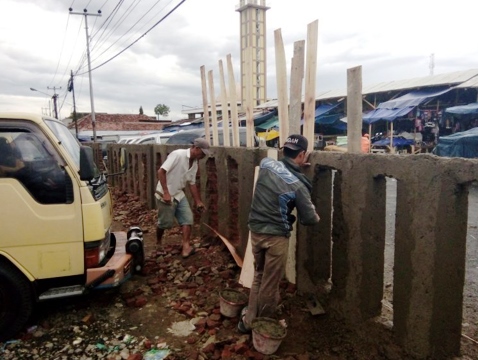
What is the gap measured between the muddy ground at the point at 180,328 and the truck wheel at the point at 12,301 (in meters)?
0.14

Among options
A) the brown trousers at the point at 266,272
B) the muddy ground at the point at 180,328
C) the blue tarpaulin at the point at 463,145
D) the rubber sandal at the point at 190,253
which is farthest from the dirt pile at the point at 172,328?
the blue tarpaulin at the point at 463,145

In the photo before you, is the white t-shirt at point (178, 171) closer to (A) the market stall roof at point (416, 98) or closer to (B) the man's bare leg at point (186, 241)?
(B) the man's bare leg at point (186, 241)

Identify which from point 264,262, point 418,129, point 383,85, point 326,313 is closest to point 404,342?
point 326,313

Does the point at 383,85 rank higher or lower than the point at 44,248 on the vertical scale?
higher

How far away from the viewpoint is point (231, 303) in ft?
11.7

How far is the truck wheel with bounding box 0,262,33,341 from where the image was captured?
3277 mm

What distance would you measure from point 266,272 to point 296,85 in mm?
2105

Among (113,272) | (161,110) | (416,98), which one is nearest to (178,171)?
(113,272)

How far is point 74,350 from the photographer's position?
10.7 ft

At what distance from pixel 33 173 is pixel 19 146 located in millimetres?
287

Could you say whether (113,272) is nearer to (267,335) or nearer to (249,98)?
(267,335)

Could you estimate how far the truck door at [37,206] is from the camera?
3.23 metres

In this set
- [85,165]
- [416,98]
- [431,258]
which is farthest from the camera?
[416,98]

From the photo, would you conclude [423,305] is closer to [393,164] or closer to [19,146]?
[393,164]
